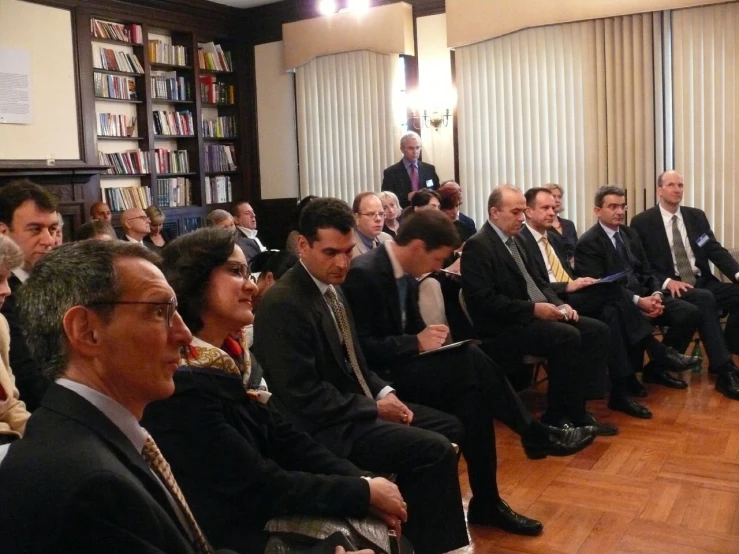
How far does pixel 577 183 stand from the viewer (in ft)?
23.8

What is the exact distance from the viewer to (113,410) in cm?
117

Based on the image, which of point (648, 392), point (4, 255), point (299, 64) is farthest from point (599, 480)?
point (299, 64)

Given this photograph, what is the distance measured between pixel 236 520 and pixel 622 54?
20.4 feet

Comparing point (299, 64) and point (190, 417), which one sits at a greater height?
point (299, 64)

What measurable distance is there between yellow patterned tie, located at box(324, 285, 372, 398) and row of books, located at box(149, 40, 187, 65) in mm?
6123

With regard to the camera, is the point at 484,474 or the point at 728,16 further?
the point at 728,16

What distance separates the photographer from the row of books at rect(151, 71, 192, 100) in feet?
26.5

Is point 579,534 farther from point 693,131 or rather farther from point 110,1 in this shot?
point 110,1

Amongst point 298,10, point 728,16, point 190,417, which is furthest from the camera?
point 298,10

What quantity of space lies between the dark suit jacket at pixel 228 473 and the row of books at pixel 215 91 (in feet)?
24.0

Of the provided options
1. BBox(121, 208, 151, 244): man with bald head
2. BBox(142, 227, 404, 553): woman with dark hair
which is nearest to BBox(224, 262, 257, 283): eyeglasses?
BBox(142, 227, 404, 553): woman with dark hair

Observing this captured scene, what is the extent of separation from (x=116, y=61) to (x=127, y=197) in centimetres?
134

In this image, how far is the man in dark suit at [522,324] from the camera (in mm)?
4043

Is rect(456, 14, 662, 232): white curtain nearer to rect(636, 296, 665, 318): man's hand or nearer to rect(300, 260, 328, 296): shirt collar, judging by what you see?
rect(636, 296, 665, 318): man's hand
